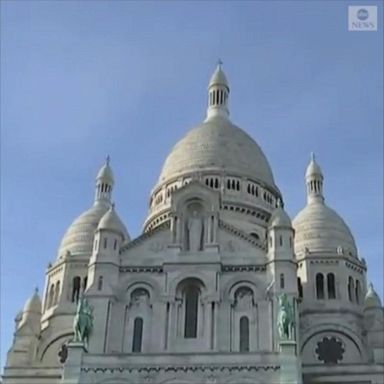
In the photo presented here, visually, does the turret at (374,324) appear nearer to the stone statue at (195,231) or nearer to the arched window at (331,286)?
the arched window at (331,286)

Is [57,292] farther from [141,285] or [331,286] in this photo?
[331,286]

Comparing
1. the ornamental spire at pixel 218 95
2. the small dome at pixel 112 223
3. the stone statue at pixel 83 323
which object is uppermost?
the ornamental spire at pixel 218 95

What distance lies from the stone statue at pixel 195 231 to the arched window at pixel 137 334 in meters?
4.58

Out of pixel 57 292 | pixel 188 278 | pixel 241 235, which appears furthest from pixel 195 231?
pixel 57 292

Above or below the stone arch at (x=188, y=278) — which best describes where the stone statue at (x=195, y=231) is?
above

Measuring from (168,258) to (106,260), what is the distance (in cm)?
307

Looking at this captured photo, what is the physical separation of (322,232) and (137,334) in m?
15.3

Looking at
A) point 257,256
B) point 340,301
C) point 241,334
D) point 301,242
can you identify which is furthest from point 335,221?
point 241,334

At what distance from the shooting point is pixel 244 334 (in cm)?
3838

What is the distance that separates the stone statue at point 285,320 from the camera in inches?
1415

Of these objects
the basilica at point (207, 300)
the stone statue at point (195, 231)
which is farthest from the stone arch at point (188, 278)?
the stone statue at point (195, 231)

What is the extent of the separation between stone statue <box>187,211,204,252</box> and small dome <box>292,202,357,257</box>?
8.94 metres

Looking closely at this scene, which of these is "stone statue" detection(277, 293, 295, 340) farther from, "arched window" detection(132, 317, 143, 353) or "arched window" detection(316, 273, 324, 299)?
→ "arched window" detection(316, 273, 324, 299)

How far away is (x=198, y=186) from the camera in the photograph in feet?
140
